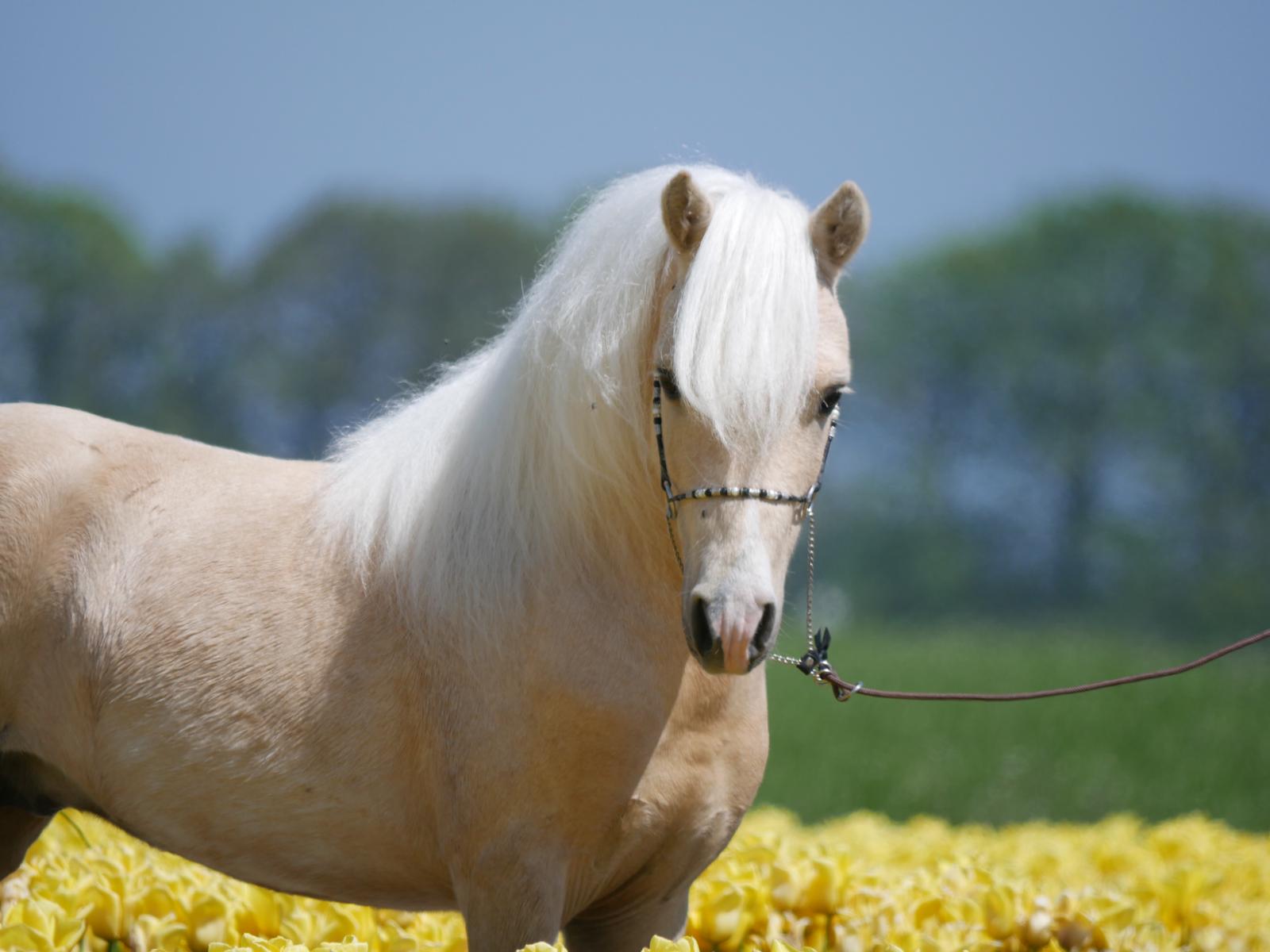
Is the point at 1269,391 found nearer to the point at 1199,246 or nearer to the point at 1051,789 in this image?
the point at 1199,246

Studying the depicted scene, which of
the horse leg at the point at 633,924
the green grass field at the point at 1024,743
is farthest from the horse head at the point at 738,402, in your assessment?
the green grass field at the point at 1024,743

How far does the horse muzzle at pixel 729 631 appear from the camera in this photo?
1.96m

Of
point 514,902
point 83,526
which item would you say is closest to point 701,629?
point 514,902

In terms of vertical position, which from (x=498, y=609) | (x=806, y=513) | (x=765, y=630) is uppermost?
(x=806, y=513)

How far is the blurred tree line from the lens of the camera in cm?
2048

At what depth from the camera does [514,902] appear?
2.25 meters

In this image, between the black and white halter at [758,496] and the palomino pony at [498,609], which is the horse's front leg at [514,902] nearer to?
the palomino pony at [498,609]

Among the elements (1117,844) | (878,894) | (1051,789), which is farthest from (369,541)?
(1051,789)

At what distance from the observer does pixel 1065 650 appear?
14.1 m

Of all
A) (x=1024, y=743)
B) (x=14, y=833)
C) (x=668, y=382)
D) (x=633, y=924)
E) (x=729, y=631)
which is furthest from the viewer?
(x=1024, y=743)

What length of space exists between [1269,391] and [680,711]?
74.8ft

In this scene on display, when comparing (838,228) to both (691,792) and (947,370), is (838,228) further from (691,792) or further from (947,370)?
(947,370)

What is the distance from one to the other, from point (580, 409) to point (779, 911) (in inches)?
68.5

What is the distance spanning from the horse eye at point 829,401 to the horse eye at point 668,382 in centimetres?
28
